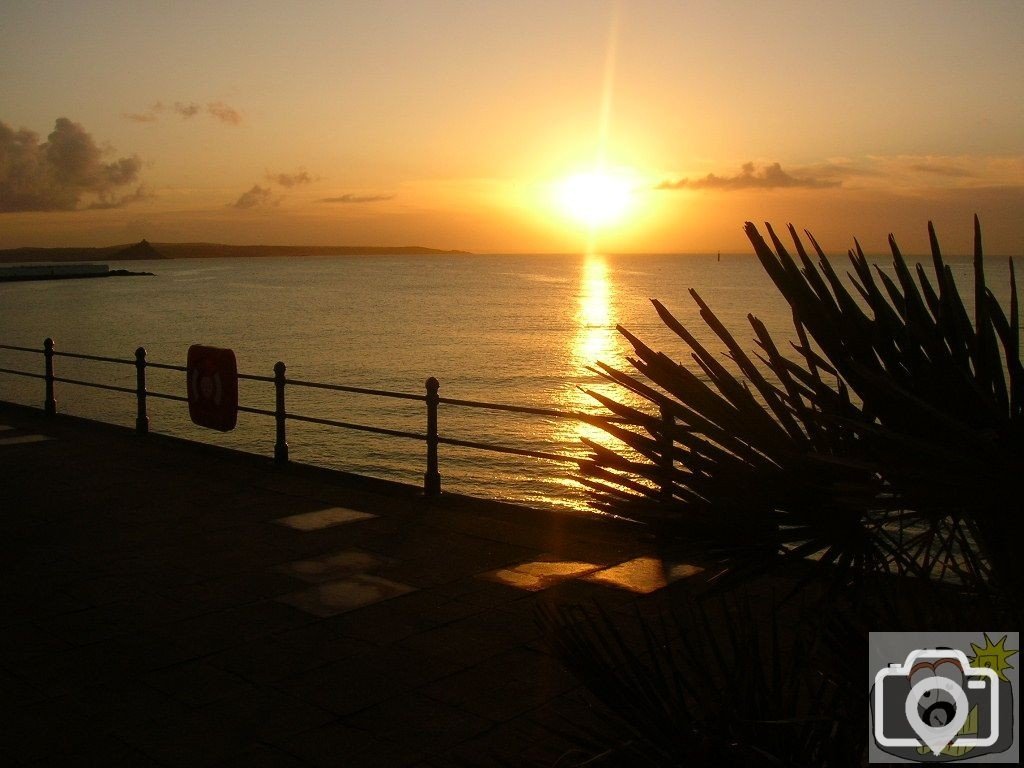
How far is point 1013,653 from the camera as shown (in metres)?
1.54

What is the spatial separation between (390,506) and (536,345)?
51.8 m

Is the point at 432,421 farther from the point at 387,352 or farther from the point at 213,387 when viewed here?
the point at 387,352

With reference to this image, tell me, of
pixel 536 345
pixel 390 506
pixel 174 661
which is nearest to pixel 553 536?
pixel 390 506

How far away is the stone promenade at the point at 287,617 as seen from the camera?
4539mm

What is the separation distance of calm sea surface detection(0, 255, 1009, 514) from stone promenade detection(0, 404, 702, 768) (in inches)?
53.4

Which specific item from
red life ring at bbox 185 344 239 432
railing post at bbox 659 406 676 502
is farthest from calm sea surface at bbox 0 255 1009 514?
red life ring at bbox 185 344 239 432

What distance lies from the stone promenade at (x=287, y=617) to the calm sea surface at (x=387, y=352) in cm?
136

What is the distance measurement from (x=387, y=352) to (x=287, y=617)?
50.1 m

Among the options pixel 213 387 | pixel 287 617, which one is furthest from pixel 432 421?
pixel 287 617

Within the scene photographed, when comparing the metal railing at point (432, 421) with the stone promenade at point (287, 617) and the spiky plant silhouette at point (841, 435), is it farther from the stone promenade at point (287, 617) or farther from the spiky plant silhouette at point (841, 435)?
the stone promenade at point (287, 617)

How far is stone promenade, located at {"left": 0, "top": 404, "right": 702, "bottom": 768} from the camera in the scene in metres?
4.54

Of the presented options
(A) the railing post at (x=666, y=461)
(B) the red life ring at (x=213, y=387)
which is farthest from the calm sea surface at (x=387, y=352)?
(B) the red life ring at (x=213, y=387)

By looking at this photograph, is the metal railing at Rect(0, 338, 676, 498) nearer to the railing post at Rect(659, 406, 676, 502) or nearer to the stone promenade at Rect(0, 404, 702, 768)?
the railing post at Rect(659, 406, 676, 502)

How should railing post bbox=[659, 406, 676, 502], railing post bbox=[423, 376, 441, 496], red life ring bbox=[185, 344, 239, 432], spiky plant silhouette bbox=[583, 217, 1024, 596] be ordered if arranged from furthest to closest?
red life ring bbox=[185, 344, 239, 432], railing post bbox=[423, 376, 441, 496], railing post bbox=[659, 406, 676, 502], spiky plant silhouette bbox=[583, 217, 1024, 596]
